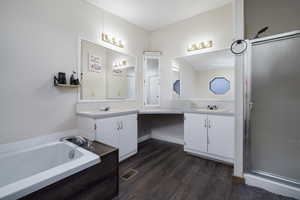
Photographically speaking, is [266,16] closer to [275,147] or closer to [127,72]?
[275,147]

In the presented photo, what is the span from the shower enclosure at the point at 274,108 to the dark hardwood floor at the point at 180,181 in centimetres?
35

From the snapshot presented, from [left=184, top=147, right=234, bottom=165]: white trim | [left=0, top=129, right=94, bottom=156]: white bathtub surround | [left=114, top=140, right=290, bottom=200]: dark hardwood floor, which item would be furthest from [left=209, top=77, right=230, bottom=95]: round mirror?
[left=0, top=129, right=94, bottom=156]: white bathtub surround

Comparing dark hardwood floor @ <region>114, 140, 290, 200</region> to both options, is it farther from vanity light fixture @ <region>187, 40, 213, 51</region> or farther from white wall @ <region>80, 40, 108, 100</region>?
vanity light fixture @ <region>187, 40, 213, 51</region>

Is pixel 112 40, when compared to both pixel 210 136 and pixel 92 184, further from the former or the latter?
pixel 210 136

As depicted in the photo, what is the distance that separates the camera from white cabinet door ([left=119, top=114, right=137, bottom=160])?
2266 millimetres

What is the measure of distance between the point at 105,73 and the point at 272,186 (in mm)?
2938

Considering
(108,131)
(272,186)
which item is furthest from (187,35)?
(272,186)

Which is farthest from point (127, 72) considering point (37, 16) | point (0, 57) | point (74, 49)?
point (0, 57)

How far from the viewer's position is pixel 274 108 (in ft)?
5.50

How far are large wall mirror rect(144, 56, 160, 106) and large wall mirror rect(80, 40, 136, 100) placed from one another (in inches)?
12.9

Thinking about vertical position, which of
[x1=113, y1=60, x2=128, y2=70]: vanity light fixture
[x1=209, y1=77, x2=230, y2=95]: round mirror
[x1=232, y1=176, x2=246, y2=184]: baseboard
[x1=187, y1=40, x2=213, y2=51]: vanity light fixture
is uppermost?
[x1=187, y1=40, x2=213, y2=51]: vanity light fixture

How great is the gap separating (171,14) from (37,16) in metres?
2.23

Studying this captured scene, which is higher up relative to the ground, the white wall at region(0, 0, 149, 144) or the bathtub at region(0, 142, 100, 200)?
the white wall at region(0, 0, 149, 144)

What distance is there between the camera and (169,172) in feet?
6.55
